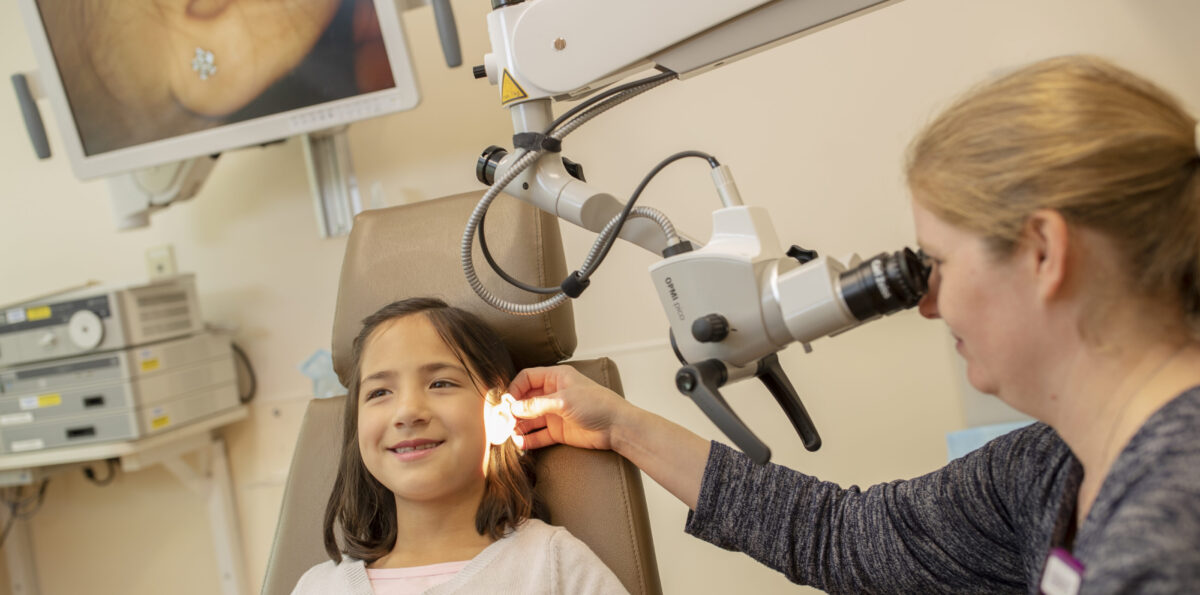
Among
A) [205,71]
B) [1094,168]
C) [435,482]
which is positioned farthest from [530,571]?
[205,71]

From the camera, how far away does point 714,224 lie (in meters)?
0.94

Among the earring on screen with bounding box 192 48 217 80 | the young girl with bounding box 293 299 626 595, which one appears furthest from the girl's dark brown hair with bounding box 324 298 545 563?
the earring on screen with bounding box 192 48 217 80

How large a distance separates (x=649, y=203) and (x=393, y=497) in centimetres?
96

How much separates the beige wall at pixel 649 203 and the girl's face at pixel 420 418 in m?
0.86

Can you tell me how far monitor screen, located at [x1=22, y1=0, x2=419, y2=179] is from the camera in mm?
2037

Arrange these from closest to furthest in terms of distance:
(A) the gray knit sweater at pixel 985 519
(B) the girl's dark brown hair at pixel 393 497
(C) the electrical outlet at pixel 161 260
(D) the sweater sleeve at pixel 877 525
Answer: (A) the gray knit sweater at pixel 985 519, (D) the sweater sleeve at pixel 877 525, (B) the girl's dark brown hair at pixel 393 497, (C) the electrical outlet at pixel 161 260

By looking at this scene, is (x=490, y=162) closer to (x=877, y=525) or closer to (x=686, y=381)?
(x=686, y=381)

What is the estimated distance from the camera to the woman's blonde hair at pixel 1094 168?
2.48ft

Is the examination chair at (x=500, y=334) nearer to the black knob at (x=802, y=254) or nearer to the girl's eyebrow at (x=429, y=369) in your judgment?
the girl's eyebrow at (x=429, y=369)

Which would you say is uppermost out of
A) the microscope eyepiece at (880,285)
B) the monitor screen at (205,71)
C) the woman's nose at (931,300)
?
the monitor screen at (205,71)

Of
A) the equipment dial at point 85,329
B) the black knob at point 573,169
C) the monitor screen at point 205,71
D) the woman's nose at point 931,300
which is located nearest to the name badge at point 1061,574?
the woman's nose at point 931,300

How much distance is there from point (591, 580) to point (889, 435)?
984 mm

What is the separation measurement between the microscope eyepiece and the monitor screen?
139 cm

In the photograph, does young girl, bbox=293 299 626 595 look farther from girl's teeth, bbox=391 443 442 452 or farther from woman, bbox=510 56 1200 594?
woman, bbox=510 56 1200 594
